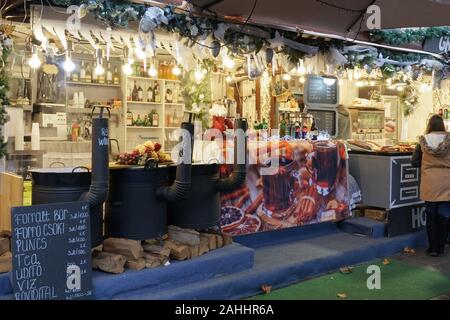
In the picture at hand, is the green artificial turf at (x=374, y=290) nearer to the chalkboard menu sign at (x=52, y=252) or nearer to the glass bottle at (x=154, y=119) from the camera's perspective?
the chalkboard menu sign at (x=52, y=252)

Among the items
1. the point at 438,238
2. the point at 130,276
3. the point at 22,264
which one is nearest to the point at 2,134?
the point at 22,264

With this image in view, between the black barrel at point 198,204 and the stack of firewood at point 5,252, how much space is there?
148 cm

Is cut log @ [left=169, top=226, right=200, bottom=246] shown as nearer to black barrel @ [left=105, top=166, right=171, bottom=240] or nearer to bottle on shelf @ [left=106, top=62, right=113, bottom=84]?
black barrel @ [left=105, top=166, right=171, bottom=240]

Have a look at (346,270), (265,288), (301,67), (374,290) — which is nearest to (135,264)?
(265,288)

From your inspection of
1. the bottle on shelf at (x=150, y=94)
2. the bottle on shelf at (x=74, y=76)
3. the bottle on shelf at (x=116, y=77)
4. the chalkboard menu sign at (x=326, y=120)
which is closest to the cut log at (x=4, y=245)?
the bottle on shelf at (x=74, y=76)

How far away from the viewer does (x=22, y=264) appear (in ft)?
11.9

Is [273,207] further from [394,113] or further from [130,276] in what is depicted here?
[394,113]

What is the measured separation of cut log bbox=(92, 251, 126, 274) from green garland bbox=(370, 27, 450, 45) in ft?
15.9

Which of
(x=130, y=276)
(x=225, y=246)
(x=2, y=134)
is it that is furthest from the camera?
(x=225, y=246)

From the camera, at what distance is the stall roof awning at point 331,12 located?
5227 millimetres

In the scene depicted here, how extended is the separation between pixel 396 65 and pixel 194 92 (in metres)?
3.18

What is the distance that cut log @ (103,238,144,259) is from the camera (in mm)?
4246

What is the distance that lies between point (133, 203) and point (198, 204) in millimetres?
697

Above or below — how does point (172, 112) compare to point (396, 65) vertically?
below
